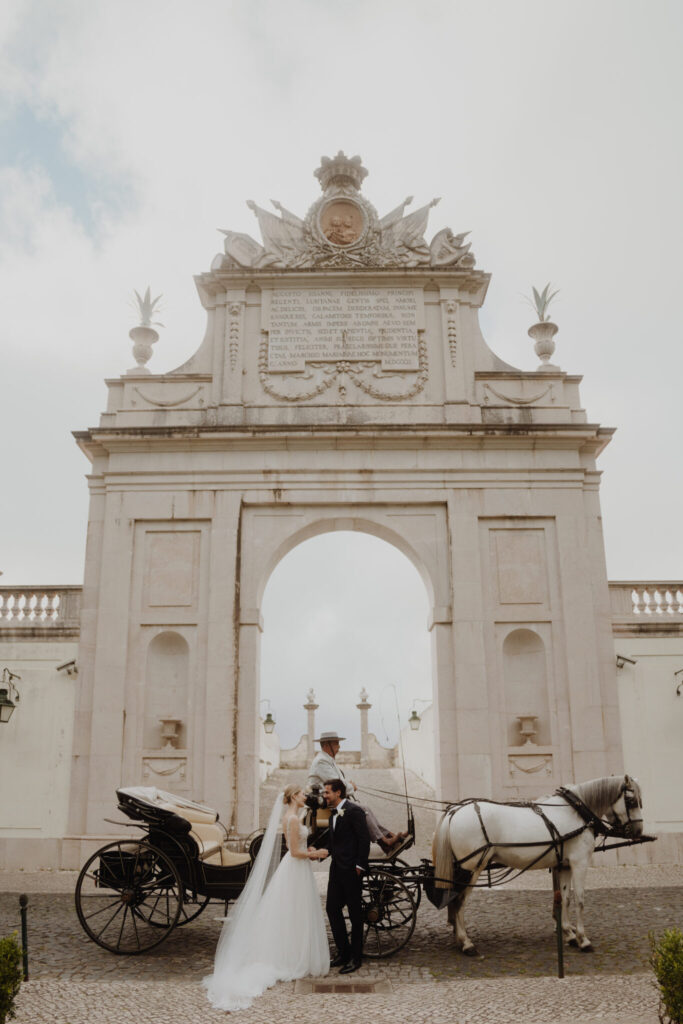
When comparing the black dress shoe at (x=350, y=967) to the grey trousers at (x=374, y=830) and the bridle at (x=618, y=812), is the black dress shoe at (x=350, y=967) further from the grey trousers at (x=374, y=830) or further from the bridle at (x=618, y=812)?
the bridle at (x=618, y=812)

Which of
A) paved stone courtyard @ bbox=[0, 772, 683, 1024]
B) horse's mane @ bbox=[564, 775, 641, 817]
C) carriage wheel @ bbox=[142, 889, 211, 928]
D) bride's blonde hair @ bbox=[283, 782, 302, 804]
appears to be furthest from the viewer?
horse's mane @ bbox=[564, 775, 641, 817]

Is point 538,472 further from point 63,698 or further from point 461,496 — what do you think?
point 63,698

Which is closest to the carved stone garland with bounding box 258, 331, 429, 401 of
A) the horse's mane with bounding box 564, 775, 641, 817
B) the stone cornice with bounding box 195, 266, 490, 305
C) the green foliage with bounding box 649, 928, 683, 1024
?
the stone cornice with bounding box 195, 266, 490, 305

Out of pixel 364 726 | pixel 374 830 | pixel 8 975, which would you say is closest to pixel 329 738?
pixel 374 830

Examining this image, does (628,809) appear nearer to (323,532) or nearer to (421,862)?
(421,862)

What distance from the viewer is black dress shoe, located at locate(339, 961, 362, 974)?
755cm

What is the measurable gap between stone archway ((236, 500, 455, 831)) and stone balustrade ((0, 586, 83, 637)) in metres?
3.14

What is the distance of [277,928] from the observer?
24.8 feet

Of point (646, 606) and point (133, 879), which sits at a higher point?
point (646, 606)

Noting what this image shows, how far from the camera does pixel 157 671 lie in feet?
49.4

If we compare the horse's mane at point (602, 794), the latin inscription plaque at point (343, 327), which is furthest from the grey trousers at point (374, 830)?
the latin inscription plaque at point (343, 327)

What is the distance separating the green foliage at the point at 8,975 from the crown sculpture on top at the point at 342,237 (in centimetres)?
1361

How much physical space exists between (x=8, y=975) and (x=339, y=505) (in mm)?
10833

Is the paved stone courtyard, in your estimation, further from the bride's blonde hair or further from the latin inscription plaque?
the latin inscription plaque
